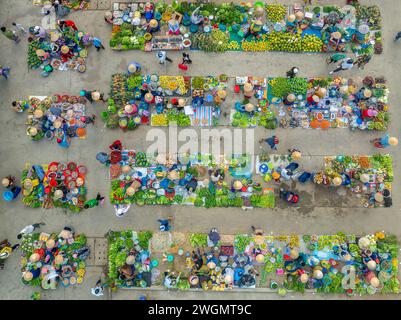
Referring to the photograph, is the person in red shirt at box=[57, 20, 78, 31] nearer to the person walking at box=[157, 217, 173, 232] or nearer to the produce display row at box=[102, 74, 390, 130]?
the produce display row at box=[102, 74, 390, 130]

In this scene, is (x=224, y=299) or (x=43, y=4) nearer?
(x=224, y=299)

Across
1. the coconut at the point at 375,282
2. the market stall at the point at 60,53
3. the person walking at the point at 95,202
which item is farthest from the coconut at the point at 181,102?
the coconut at the point at 375,282

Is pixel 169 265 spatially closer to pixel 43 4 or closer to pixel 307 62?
pixel 307 62

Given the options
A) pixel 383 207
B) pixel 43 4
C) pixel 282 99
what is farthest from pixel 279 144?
pixel 43 4

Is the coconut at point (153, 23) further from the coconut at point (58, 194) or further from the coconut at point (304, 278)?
the coconut at point (304, 278)

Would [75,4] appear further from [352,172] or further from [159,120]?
[352,172]

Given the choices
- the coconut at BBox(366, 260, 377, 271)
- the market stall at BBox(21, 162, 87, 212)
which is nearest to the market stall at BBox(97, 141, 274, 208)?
the market stall at BBox(21, 162, 87, 212)

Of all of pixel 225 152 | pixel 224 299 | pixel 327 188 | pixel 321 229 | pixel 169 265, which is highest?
pixel 225 152
